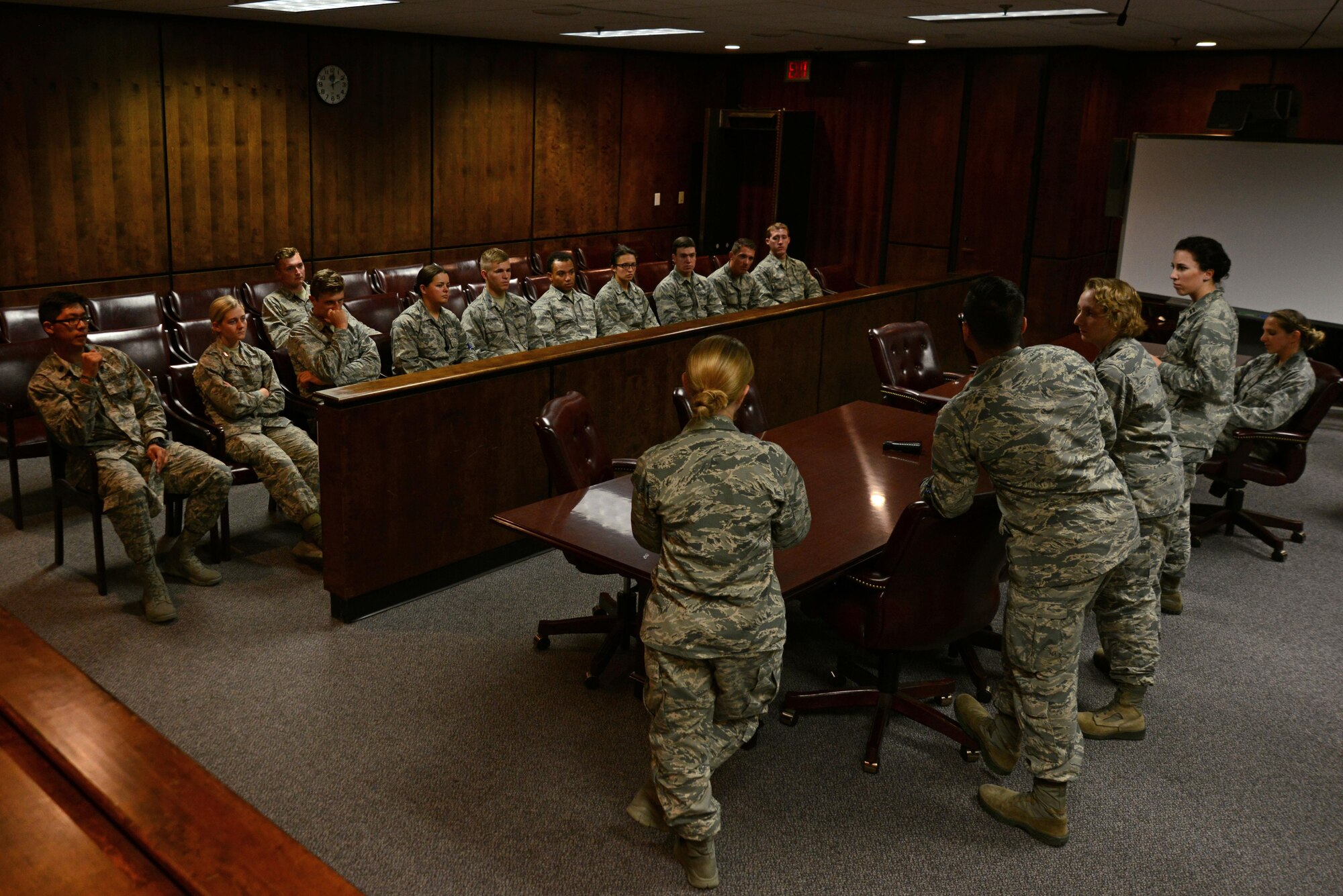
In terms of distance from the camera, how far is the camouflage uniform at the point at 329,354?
18.1 feet

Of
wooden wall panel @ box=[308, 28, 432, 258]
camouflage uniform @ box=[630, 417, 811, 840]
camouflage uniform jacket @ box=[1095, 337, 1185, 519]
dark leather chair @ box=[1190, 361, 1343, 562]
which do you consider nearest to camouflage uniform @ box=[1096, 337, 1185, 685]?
camouflage uniform jacket @ box=[1095, 337, 1185, 519]

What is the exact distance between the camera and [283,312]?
6.63 meters

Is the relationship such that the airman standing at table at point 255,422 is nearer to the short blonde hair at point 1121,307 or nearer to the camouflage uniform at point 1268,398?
the short blonde hair at point 1121,307

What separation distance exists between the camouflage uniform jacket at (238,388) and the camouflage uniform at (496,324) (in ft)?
4.53

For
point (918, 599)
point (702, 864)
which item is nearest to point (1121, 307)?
point (918, 599)

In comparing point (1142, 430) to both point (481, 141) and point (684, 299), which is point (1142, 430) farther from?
point (481, 141)

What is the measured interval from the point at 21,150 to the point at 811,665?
5882 millimetres

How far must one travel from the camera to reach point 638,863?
3.02m


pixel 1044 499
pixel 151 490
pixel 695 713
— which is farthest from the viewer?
pixel 151 490

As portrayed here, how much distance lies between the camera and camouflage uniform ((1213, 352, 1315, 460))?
5426 millimetres

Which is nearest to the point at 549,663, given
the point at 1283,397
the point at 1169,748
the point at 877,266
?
the point at 1169,748

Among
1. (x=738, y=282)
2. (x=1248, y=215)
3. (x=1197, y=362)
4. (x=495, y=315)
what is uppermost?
(x=1248, y=215)

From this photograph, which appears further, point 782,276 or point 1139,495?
point 782,276

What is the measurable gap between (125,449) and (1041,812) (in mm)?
3798
